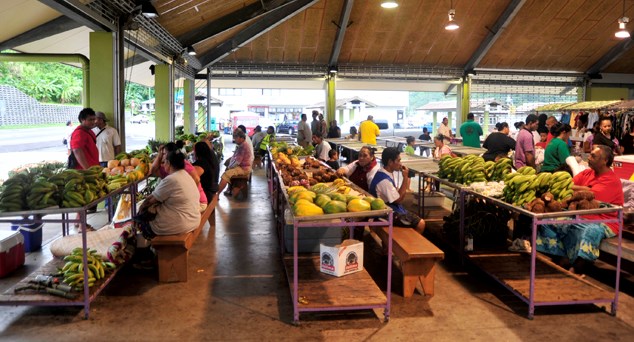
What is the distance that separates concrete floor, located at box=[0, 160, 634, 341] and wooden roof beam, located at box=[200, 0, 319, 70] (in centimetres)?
910

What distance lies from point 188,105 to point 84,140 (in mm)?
10786

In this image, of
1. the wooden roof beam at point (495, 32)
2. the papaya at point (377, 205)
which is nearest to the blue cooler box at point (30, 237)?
the papaya at point (377, 205)

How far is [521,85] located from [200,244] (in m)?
17.0

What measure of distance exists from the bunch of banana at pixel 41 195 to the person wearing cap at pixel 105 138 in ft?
11.8

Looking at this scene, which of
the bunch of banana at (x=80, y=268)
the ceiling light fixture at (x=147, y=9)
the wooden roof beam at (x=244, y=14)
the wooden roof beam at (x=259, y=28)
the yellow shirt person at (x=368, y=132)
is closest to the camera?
the bunch of banana at (x=80, y=268)

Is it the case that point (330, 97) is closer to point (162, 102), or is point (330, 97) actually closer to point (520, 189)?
point (162, 102)

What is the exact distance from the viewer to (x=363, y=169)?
21.2 ft

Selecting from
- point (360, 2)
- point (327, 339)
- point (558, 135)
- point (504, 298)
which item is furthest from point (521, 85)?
point (327, 339)

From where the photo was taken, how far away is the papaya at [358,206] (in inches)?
168

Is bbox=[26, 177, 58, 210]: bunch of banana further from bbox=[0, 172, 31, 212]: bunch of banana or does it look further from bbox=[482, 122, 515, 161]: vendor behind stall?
bbox=[482, 122, 515, 161]: vendor behind stall

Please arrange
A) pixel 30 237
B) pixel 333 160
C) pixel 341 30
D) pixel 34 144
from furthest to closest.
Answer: pixel 34 144 → pixel 341 30 → pixel 333 160 → pixel 30 237

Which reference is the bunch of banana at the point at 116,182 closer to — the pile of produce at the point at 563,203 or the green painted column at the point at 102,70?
the green painted column at the point at 102,70

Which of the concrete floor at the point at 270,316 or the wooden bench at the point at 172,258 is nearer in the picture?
the concrete floor at the point at 270,316

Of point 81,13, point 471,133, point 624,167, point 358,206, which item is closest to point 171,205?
point 358,206
